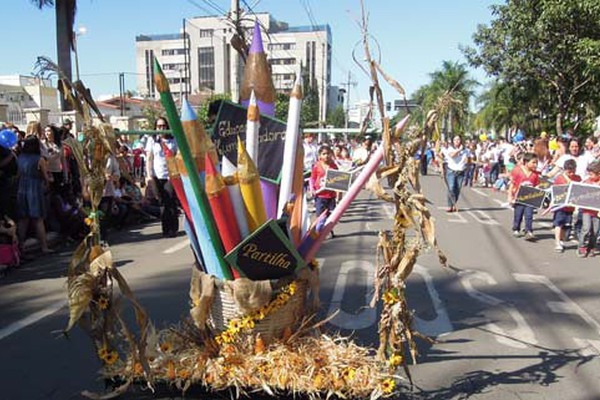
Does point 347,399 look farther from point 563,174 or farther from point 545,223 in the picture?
point 545,223

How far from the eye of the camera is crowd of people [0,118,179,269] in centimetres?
696

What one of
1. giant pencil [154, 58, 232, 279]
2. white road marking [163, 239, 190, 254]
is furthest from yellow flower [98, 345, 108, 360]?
white road marking [163, 239, 190, 254]

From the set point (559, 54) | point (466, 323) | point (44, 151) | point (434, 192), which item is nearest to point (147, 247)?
point (44, 151)

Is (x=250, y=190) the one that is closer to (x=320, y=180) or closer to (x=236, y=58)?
(x=236, y=58)

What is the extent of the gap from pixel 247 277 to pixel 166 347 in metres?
0.67

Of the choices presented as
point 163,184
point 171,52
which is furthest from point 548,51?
point 171,52

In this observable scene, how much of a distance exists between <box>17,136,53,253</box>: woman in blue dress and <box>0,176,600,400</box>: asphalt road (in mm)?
639

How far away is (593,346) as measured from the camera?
13.8 feet

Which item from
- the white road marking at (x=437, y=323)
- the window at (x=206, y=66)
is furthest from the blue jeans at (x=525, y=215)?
the window at (x=206, y=66)

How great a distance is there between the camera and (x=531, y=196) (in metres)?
8.69

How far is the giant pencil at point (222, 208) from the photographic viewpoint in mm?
2564

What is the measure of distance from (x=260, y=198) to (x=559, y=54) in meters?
20.1

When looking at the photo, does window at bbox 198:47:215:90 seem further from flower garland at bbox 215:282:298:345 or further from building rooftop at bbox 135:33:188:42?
flower garland at bbox 215:282:298:345

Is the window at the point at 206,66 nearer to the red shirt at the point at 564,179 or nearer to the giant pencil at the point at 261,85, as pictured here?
the red shirt at the point at 564,179
